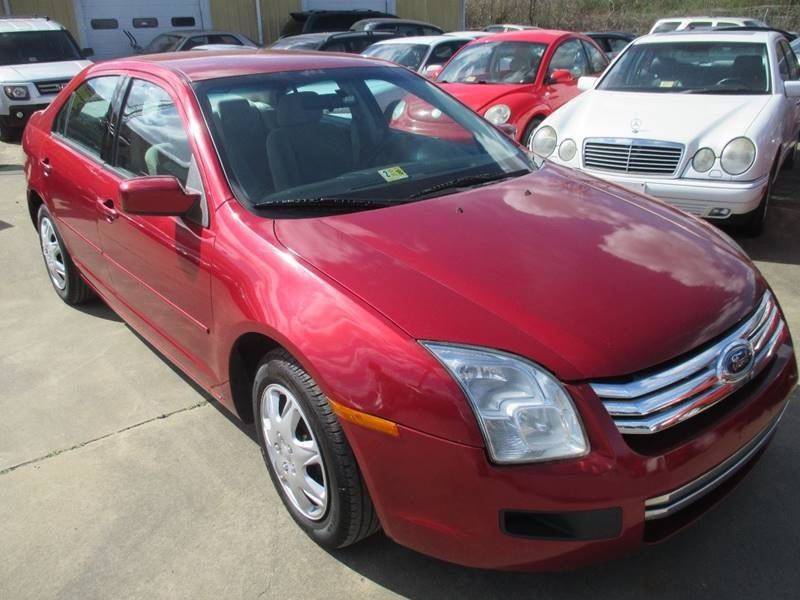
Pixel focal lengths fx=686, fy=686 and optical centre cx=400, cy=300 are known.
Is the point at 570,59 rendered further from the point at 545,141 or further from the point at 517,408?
the point at 517,408

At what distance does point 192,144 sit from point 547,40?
642 centimetres

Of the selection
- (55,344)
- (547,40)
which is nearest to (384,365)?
(55,344)

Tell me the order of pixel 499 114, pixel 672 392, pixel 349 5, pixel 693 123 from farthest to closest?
1. pixel 349 5
2. pixel 499 114
3. pixel 693 123
4. pixel 672 392

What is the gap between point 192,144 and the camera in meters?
2.79

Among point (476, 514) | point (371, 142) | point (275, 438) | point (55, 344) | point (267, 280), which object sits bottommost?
point (55, 344)

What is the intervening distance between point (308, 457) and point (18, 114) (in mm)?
9777

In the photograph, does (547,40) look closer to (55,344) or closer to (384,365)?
(55,344)

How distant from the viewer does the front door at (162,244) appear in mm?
2730

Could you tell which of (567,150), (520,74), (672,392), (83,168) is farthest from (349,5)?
(672,392)

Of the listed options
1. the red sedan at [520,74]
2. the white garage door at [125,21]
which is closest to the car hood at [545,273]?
the red sedan at [520,74]

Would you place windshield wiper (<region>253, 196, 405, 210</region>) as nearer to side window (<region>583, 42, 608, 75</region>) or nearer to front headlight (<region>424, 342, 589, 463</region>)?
front headlight (<region>424, 342, 589, 463</region>)

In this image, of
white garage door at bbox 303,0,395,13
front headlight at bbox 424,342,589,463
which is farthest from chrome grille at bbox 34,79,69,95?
white garage door at bbox 303,0,395,13

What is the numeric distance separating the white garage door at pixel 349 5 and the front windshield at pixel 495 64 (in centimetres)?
1363

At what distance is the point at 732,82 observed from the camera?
596cm
